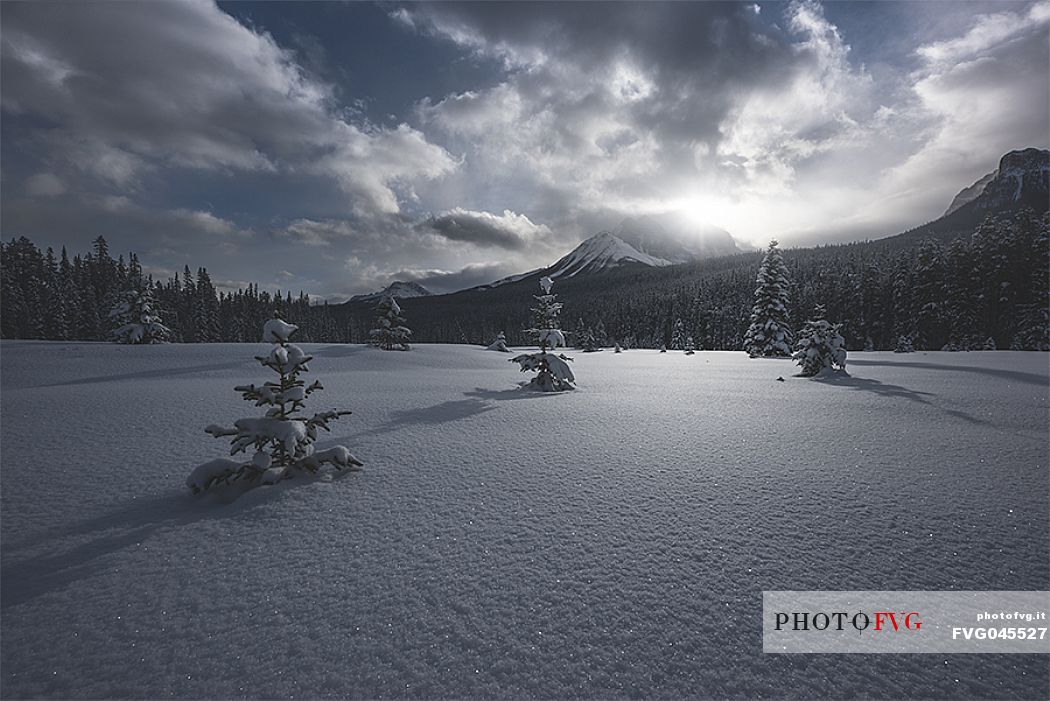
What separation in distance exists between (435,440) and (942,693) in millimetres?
5598

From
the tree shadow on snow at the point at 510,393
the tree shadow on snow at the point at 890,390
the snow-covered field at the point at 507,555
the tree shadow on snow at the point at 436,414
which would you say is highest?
the tree shadow on snow at the point at 890,390

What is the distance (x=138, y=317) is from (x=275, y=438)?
30.6 m

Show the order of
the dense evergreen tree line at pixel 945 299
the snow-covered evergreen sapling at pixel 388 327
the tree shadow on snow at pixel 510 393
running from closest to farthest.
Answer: the tree shadow on snow at pixel 510 393, the snow-covered evergreen sapling at pixel 388 327, the dense evergreen tree line at pixel 945 299

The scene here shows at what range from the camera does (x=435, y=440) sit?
6320 mm

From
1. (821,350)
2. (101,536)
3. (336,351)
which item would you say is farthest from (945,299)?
(101,536)

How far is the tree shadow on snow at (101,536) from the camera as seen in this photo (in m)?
2.85

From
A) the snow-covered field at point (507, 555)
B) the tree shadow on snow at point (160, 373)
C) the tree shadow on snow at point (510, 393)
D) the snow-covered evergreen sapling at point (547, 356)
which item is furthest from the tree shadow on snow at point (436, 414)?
the tree shadow on snow at point (160, 373)

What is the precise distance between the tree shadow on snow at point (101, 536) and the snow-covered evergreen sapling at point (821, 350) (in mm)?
17386

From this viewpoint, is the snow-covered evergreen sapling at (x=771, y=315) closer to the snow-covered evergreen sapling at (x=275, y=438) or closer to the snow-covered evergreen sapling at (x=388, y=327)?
the snow-covered evergreen sapling at (x=388, y=327)

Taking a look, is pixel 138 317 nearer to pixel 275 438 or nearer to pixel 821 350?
pixel 275 438

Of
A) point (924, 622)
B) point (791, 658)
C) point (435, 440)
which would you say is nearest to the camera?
point (791, 658)

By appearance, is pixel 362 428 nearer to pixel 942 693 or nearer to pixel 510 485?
pixel 510 485

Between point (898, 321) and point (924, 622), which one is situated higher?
point (898, 321)

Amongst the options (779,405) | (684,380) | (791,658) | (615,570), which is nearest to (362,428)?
(615,570)
